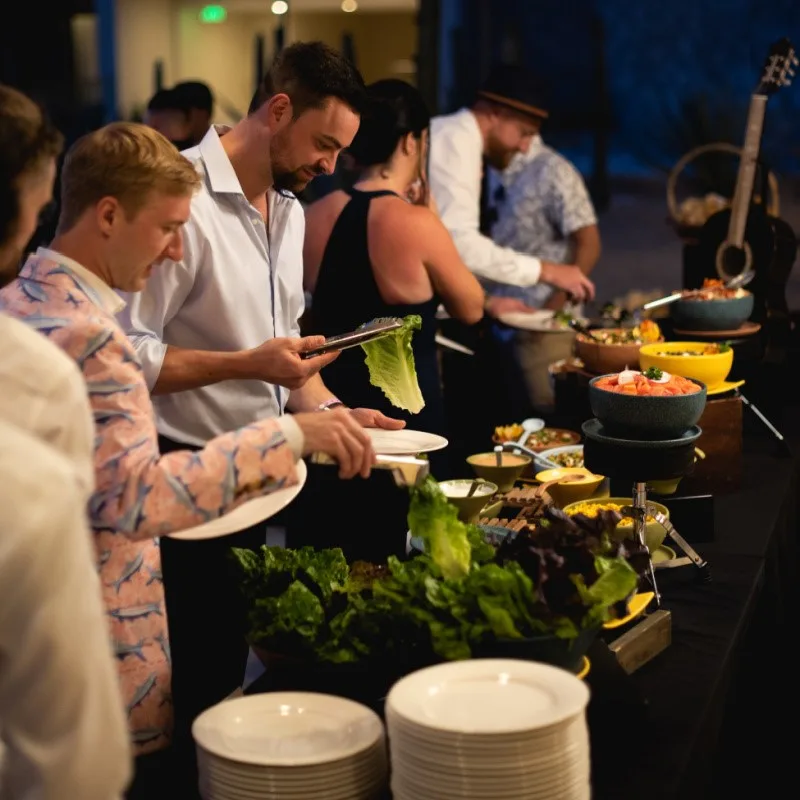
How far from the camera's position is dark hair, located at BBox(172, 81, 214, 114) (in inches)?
185

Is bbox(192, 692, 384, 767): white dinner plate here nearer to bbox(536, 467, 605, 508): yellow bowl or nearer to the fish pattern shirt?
the fish pattern shirt

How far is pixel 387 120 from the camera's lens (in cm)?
314

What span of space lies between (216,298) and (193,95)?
2556 millimetres

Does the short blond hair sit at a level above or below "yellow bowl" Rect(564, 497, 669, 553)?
above

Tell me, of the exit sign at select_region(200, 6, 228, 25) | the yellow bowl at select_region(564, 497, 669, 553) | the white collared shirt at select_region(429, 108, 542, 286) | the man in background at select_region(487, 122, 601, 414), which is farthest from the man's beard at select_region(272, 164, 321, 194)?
the exit sign at select_region(200, 6, 228, 25)

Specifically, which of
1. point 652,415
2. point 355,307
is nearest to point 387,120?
point 355,307

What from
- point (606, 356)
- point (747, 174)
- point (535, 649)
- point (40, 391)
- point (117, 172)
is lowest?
point (606, 356)

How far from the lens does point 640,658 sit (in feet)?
6.41

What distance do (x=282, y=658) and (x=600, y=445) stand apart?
0.90 metres

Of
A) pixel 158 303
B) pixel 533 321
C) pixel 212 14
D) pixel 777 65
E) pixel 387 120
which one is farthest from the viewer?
pixel 212 14

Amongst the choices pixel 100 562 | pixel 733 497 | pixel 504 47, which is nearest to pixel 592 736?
pixel 100 562

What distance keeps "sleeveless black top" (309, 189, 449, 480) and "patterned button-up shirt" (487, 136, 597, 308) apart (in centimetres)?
174

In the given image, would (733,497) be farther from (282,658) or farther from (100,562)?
(100,562)

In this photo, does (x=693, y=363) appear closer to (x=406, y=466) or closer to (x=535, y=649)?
(x=406, y=466)
